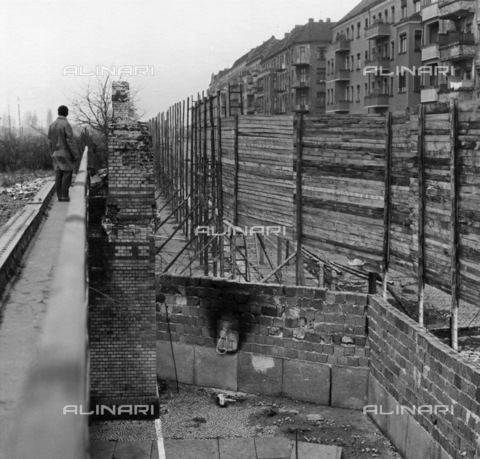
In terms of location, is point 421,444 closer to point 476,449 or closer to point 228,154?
point 476,449

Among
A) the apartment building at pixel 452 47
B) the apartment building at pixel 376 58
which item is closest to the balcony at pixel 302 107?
the apartment building at pixel 376 58

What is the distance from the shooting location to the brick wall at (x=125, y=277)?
11.5 metres

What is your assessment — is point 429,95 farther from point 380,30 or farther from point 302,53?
point 302,53

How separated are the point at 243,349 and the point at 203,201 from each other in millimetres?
8315

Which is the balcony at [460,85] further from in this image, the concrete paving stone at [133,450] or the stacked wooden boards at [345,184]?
the concrete paving stone at [133,450]

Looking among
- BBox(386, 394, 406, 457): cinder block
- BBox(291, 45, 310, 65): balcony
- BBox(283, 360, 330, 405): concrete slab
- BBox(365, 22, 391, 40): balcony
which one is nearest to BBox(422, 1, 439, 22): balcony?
BBox(365, 22, 391, 40): balcony

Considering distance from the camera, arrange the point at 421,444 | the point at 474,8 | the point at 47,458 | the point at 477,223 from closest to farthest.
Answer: the point at 47,458 → the point at 477,223 → the point at 421,444 → the point at 474,8

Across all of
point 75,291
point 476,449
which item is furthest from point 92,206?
point 75,291

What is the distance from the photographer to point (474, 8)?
37.5m

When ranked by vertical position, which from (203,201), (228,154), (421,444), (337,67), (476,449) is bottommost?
(421,444)

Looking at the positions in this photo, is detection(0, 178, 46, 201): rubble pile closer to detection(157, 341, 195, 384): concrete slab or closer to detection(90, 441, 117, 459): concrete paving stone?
detection(157, 341, 195, 384): concrete slab

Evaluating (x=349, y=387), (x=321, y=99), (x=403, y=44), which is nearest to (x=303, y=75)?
(x=321, y=99)

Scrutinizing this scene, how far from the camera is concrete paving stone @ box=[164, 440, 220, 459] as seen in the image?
9.49m

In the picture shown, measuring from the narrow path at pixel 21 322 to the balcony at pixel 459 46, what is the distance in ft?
108
